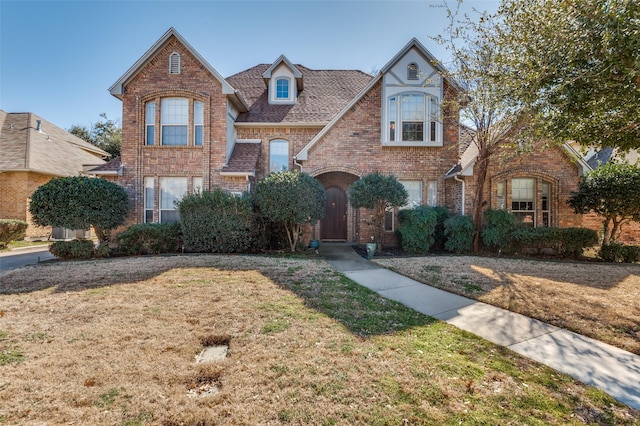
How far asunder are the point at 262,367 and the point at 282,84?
1485 cm

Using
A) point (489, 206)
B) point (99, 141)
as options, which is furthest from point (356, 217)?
point (99, 141)

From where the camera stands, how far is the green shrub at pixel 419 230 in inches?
417

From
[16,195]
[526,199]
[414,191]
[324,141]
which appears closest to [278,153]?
[324,141]

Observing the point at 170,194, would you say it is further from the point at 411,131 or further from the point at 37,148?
the point at 411,131

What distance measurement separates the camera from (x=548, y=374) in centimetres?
303

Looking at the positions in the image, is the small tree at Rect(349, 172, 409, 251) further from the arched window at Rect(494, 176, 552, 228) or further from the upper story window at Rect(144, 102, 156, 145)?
the upper story window at Rect(144, 102, 156, 145)

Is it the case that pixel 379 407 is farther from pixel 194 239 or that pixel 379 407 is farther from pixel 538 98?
pixel 194 239

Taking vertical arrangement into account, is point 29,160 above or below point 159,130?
below

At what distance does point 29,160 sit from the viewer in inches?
604

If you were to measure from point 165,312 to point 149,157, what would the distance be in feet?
34.9

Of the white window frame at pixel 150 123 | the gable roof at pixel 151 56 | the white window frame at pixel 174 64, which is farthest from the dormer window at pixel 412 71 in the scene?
the white window frame at pixel 150 123

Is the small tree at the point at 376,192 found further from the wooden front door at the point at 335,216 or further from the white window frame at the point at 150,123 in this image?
the white window frame at the point at 150,123

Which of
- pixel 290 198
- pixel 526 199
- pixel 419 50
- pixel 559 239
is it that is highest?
pixel 419 50

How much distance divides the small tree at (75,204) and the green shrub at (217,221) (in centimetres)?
287
